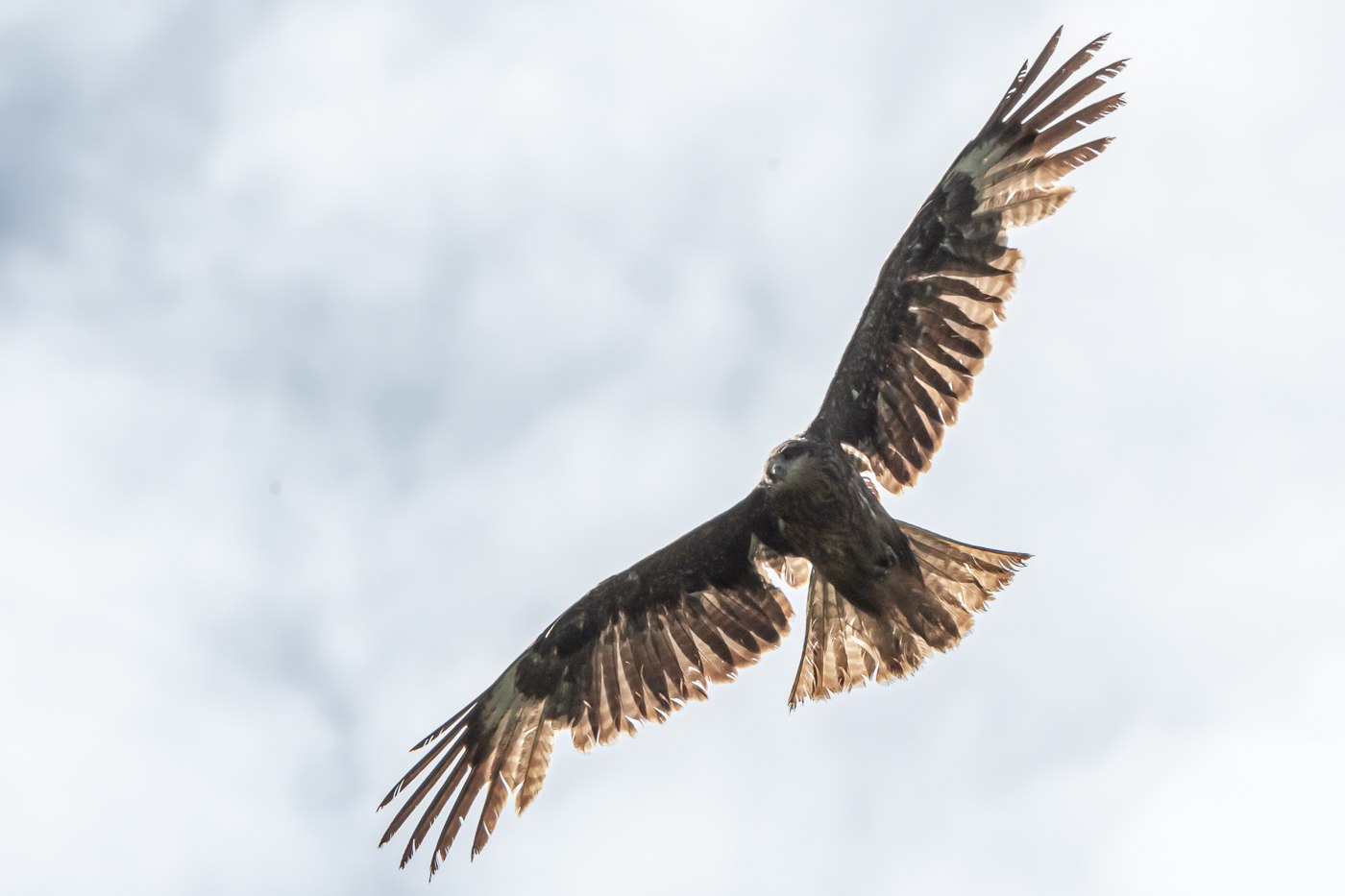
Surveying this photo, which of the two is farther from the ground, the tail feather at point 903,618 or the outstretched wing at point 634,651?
the outstretched wing at point 634,651

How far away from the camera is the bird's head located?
1070 cm

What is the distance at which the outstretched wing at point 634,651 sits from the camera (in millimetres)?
11602

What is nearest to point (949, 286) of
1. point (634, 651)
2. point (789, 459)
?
point (789, 459)

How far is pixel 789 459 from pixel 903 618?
130 centimetres

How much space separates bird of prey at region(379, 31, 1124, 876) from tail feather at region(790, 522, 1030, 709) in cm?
1

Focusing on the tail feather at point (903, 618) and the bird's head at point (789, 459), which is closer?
the bird's head at point (789, 459)

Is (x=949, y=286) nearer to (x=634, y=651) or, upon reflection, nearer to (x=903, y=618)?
(x=903, y=618)

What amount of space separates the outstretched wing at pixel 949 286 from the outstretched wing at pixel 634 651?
3.01 feet

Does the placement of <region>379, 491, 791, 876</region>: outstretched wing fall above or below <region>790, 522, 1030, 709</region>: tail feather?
above

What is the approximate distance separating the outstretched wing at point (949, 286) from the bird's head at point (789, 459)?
16.2 inches

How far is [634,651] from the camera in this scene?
1175cm

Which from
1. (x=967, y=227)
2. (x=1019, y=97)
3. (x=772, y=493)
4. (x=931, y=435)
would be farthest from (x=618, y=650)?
(x=1019, y=97)

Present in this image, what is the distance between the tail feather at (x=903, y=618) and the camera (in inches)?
432

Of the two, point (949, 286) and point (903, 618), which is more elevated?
point (949, 286)
